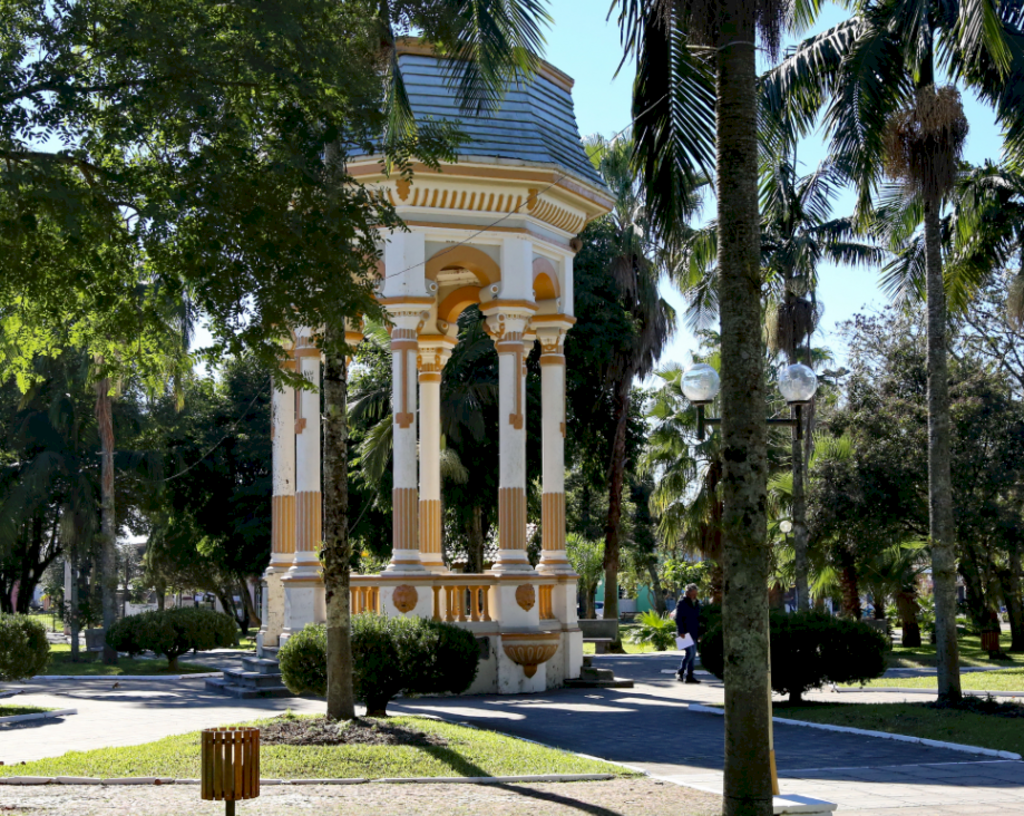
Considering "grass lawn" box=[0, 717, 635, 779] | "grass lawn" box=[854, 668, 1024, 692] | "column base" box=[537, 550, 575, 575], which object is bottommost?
"grass lawn" box=[854, 668, 1024, 692]

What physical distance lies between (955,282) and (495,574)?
8.72m

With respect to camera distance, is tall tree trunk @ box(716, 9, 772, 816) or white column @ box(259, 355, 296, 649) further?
white column @ box(259, 355, 296, 649)

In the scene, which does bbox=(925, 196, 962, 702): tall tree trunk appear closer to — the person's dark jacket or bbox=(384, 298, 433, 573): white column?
the person's dark jacket

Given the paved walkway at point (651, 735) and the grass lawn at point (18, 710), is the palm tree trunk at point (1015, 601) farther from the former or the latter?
the grass lawn at point (18, 710)

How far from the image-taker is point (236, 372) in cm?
3884

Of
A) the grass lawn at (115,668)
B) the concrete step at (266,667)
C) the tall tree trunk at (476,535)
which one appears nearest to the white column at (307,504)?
the concrete step at (266,667)

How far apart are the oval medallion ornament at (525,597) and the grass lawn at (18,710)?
23.7ft

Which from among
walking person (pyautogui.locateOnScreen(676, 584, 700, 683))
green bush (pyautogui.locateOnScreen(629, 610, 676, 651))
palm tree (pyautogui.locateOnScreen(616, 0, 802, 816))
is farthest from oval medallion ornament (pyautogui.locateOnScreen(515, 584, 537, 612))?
green bush (pyautogui.locateOnScreen(629, 610, 676, 651))

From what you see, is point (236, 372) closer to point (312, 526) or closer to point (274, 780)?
point (312, 526)

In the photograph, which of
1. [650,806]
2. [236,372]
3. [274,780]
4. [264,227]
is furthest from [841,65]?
[236,372]

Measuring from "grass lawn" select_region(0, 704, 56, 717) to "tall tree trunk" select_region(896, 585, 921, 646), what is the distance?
23888 millimetres

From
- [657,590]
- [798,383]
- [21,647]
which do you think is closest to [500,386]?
[798,383]

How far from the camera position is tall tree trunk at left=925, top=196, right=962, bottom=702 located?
14.8m

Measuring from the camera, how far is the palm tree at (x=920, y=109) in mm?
13984
